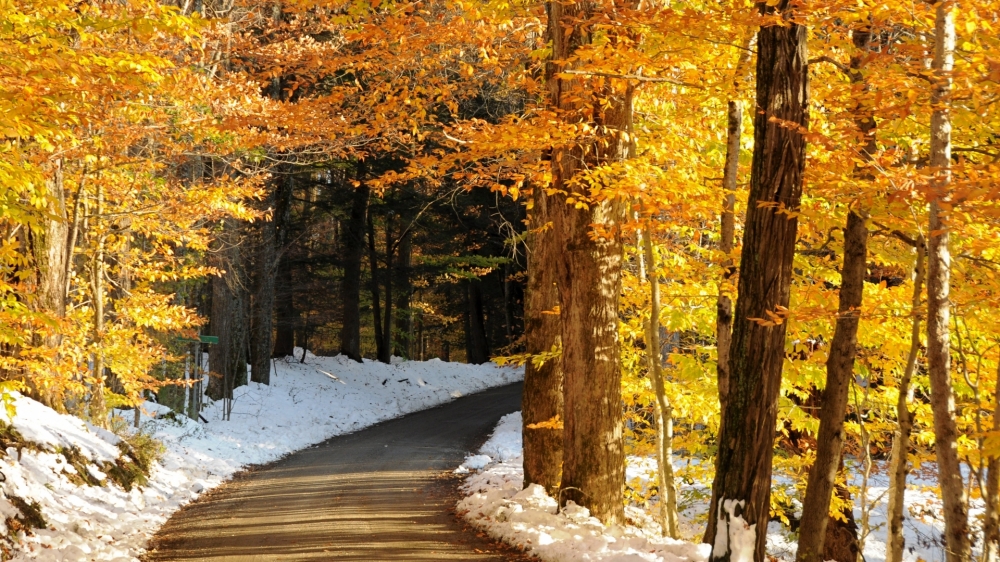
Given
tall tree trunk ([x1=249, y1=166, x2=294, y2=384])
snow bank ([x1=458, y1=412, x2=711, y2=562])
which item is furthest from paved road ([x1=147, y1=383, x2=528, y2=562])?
tall tree trunk ([x1=249, y1=166, x2=294, y2=384])

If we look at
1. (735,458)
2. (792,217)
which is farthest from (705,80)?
(735,458)

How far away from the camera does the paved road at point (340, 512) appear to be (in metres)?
9.11

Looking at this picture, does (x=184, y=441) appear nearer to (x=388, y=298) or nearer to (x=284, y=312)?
(x=284, y=312)

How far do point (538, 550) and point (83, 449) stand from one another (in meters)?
7.10

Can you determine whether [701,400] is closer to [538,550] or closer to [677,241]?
[677,241]

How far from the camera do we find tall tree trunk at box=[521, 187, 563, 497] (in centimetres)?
1134

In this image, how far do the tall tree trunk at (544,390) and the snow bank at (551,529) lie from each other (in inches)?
13.7

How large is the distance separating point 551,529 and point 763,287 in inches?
159

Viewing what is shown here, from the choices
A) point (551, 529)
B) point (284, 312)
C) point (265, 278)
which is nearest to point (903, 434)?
point (551, 529)

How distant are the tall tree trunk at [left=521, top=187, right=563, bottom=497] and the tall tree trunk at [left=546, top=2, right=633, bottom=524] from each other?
1510mm

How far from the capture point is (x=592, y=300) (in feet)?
31.0

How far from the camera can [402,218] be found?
31828 mm

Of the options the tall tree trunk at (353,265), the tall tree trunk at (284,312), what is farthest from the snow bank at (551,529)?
the tall tree trunk at (284,312)

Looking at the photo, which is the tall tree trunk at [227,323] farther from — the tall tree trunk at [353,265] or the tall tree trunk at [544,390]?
the tall tree trunk at [544,390]
